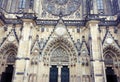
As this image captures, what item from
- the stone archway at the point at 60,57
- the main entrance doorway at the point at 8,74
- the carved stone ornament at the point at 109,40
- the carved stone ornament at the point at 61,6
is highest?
the carved stone ornament at the point at 61,6

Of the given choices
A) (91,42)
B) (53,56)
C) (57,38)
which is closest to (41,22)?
(57,38)

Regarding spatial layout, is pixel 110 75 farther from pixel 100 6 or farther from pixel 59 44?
pixel 100 6

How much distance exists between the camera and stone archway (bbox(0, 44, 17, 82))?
653 inches

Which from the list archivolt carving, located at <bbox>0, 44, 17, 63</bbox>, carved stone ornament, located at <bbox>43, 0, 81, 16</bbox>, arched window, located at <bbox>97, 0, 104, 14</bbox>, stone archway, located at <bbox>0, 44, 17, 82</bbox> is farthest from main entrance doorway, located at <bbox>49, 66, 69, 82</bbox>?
arched window, located at <bbox>97, 0, 104, 14</bbox>

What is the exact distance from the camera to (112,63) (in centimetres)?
1719

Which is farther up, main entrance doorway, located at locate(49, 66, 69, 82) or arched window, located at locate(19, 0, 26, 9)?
arched window, located at locate(19, 0, 26, 9)

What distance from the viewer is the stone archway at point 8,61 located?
16.6m

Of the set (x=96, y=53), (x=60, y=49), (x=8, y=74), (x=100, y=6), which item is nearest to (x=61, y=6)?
(x=100, y=6)

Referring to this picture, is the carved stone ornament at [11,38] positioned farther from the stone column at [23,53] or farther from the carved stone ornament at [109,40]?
the carved stone ornament at [109,40]

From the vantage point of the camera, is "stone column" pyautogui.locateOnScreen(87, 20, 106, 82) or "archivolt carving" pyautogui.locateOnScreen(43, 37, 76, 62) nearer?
"stone column" pyautogui.locateOnScreen(87, 20, 106, 82)

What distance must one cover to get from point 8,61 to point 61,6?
7654 mm

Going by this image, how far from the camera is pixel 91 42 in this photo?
16438 millimetres

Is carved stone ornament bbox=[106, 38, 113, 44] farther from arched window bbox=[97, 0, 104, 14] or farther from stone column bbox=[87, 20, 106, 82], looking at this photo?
arched window bbox=[97, 0, 104, 14]

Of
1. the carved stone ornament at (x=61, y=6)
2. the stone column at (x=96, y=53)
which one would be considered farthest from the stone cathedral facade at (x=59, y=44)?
the carved stone ornament at (x=61, y=6)
